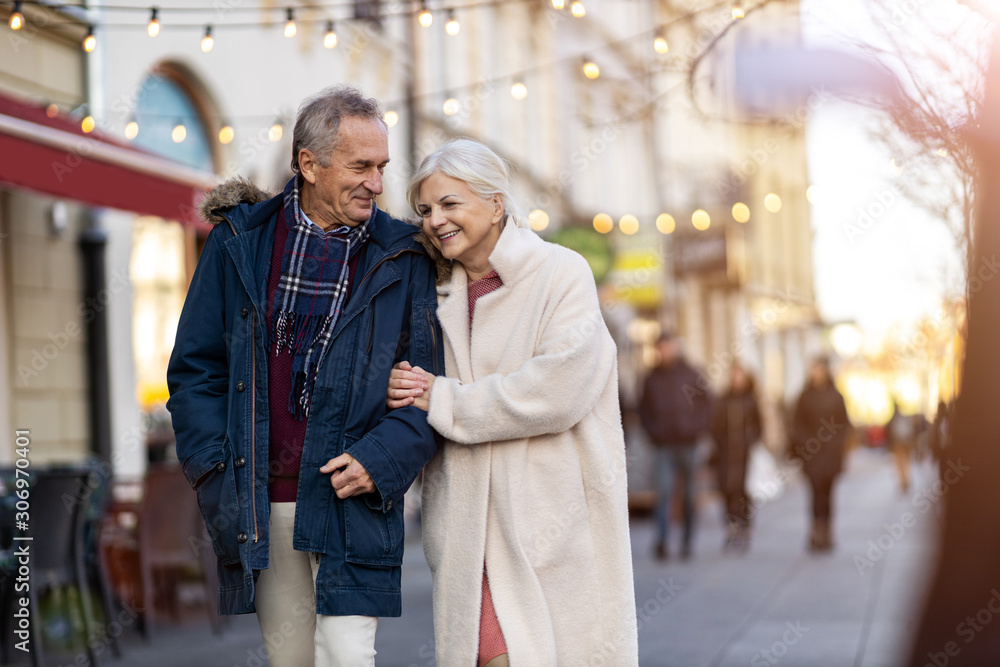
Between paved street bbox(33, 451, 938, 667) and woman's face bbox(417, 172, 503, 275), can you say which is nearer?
woman's face bbox(417, 172, 503, 275)

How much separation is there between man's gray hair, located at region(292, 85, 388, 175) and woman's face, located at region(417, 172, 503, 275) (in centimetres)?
25

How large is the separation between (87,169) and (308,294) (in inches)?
169

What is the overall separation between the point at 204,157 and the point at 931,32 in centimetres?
849

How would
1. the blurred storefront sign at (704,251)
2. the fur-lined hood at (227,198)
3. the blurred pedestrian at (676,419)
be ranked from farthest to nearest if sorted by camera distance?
the blurred storefront sign at (704,251) < the blurred pedestrian at (676,419) < the fur-lined hood at (227,198)

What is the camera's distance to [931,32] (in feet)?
13.2

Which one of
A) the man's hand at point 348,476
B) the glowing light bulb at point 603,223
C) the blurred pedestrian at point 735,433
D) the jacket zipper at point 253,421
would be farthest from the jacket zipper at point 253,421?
the glowing light bulb at point 603,223

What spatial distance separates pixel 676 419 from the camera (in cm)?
1138

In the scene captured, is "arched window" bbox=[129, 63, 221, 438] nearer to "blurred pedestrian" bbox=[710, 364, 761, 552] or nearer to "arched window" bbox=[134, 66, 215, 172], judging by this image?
"arched window" bbox=[134, 66, 215, 172]

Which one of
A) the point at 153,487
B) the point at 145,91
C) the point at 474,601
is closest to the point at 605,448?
the point at 474,601

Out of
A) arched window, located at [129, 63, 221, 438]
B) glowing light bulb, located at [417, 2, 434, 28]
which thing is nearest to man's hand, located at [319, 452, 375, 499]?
glowing light bulb, located at [417, 2, 434, 28]

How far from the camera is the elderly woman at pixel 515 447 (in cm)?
325

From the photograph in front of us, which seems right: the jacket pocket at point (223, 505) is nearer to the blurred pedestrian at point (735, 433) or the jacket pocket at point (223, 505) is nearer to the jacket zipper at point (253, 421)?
the jacket zipper at point (253, 421)

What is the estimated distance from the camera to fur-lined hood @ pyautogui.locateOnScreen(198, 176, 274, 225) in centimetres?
336

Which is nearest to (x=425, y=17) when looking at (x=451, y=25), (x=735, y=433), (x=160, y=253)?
(x=451, y=25)
